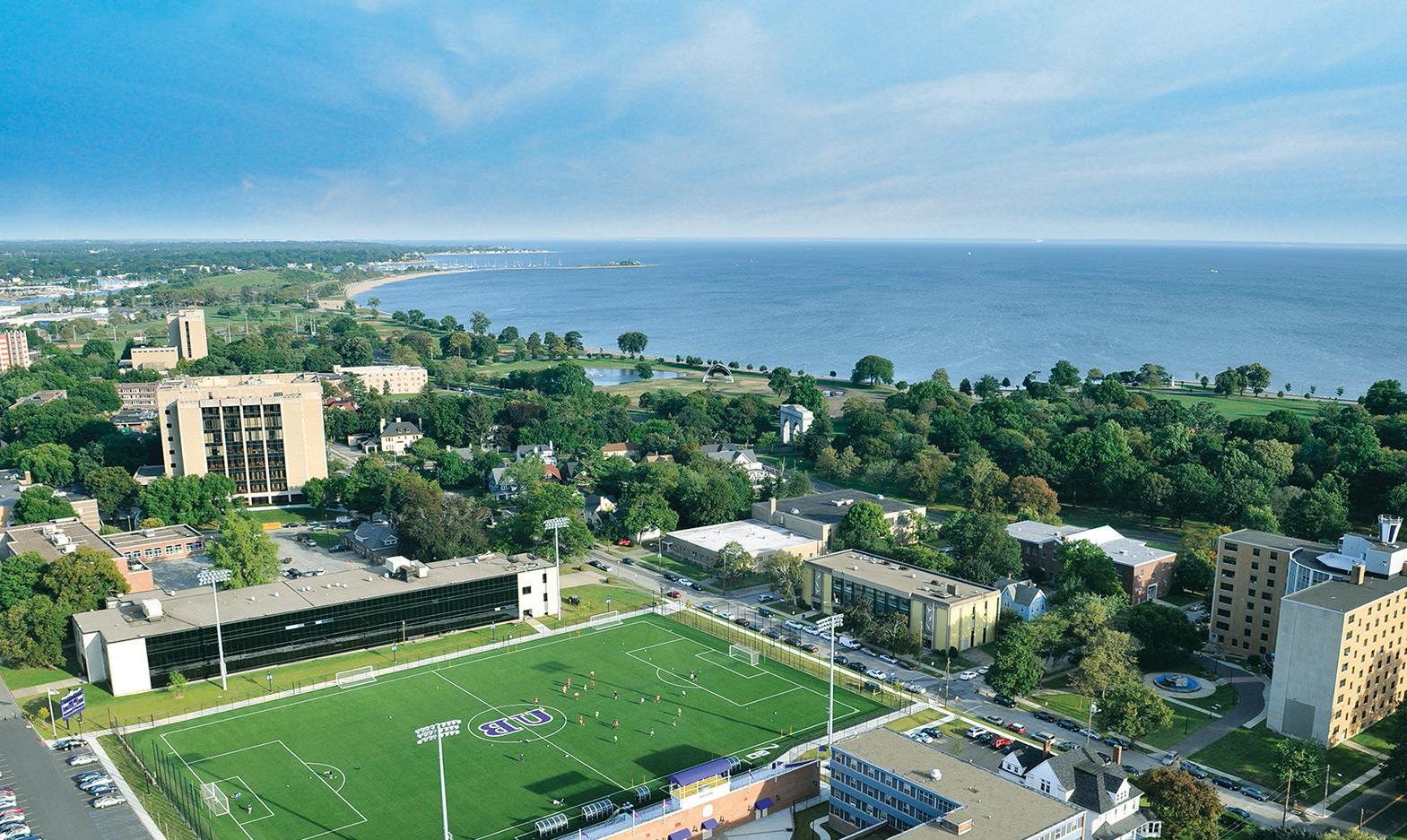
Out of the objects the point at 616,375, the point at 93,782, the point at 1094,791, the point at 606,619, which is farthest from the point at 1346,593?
the point at 616,375

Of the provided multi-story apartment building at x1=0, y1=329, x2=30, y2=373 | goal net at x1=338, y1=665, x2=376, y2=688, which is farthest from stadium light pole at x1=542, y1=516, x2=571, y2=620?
multi-story apartment building at x1=0, y1=329, x2=30, y2=373

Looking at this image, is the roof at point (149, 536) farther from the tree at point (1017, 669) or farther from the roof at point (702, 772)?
the tree at point (1017, 669)

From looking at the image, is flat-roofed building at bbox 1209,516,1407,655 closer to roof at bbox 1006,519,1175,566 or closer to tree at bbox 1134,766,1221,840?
roof at bbox 1006,519,1175,566

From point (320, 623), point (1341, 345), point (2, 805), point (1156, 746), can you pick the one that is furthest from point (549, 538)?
point (1341, 345)

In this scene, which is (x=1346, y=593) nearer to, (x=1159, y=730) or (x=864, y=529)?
(x=1159, y=730)

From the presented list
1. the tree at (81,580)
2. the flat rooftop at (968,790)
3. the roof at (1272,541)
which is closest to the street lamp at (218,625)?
the tree at (81,580)
